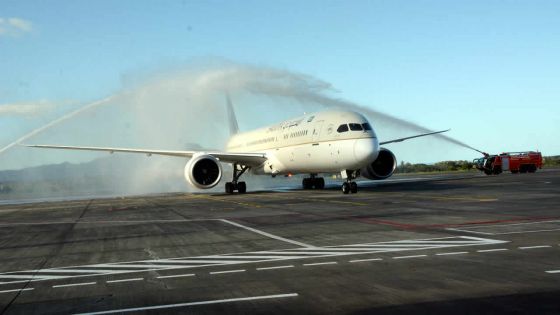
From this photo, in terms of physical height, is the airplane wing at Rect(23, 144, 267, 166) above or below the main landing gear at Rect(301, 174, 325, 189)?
above

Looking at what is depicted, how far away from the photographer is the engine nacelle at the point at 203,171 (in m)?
35.7

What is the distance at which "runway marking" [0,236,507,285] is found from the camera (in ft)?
33.7

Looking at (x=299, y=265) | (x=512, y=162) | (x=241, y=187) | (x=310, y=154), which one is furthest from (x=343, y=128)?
(x=512, y=162)

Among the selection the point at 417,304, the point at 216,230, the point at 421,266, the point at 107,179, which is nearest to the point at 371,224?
the point at 216,230

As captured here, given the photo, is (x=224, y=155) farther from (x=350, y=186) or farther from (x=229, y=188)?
(x=350, y=186)

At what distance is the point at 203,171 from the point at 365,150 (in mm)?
12189

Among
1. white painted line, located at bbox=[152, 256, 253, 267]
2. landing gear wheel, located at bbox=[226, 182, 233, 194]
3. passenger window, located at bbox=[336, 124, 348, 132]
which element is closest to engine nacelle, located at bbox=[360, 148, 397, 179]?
passenger window, located at bbox=[336, 124, 348, 132]

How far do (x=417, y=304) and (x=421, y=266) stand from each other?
2.76 m

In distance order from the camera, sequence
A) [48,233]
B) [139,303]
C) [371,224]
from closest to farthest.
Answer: [139,303] < [371,224] < [48,233]

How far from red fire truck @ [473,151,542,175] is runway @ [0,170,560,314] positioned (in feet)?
139

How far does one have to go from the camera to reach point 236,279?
9.00 metres

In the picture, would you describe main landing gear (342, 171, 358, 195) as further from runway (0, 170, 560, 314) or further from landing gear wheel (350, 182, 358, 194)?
runway (0, 170, 560, 314)

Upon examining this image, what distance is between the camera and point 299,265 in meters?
10.1

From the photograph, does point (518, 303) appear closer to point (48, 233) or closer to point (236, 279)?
point (236, 279)
